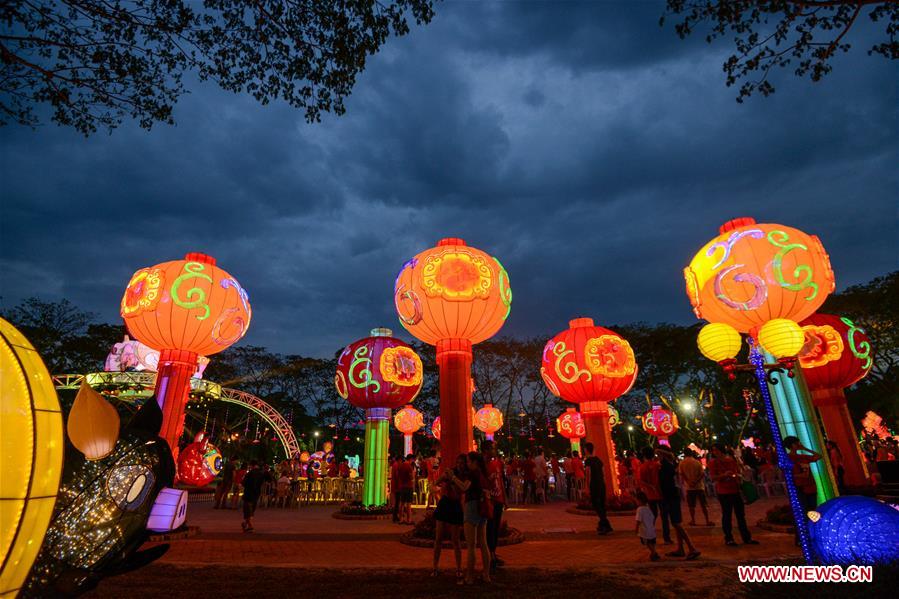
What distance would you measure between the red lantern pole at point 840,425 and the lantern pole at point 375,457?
10606mm

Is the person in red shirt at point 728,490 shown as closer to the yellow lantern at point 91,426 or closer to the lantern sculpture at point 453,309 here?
the lantern sculpture at point 453,309

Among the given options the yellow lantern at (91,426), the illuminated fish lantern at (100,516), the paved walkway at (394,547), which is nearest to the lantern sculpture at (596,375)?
the paved walkway at (394,547)

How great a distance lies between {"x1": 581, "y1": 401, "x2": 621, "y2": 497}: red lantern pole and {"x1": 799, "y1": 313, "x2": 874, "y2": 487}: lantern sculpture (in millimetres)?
4593

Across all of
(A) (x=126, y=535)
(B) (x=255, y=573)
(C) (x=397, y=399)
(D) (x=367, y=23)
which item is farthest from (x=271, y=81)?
(C) (x=397, y=399)

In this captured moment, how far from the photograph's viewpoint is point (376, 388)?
12375 mm

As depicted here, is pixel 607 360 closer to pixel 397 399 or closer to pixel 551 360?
pixel 551 360

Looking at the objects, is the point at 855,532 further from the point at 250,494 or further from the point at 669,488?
the point at 250,494

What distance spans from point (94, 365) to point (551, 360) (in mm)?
24976

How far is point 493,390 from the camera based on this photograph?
2984 cm

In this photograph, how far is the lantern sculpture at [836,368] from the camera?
1078 centimetres

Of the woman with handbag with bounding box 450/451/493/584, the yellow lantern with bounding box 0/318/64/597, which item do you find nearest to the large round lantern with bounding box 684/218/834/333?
the woman with handbag with bounding box 450/451/493/584

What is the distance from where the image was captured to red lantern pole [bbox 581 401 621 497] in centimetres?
1175

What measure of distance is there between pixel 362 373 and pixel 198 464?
22.2ft

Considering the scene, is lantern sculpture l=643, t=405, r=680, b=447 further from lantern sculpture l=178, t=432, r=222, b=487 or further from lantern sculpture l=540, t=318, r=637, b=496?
lantern sculpture l=178, t=432, r=222, b=487
